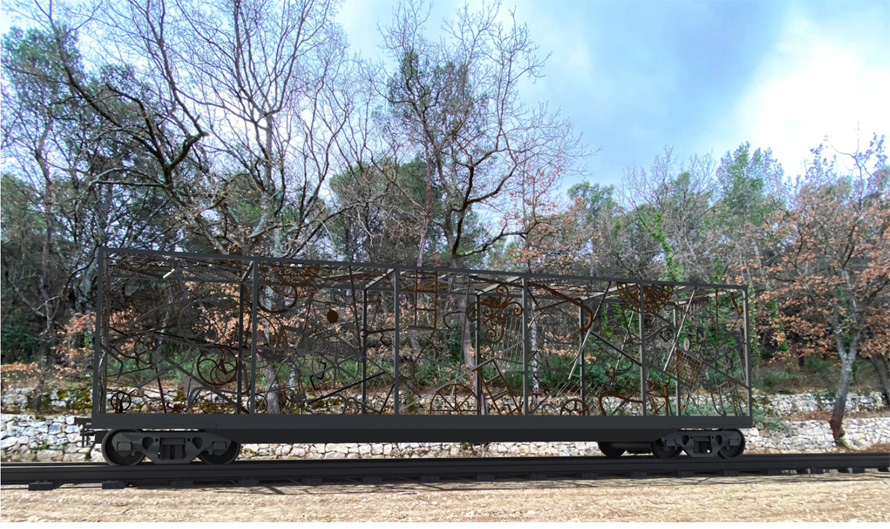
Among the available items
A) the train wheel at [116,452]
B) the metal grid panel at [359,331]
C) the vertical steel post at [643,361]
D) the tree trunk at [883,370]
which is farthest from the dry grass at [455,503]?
the tree trunk at [883,370]

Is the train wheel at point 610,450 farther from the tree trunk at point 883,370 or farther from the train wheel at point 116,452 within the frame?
the tree trunk at point 883,370

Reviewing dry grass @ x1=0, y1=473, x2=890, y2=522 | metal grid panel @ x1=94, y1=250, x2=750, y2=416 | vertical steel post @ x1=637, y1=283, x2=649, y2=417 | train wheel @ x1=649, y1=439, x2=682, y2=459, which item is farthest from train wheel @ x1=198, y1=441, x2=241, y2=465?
train wheel @ x1=649, y1=439, x2=682, y2=459

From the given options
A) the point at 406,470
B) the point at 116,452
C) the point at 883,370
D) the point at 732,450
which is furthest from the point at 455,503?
the point at 883,370

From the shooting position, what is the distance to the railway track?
7254 mm

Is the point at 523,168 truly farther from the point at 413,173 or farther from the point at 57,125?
the point at 57,125

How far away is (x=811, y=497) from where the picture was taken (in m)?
7.25

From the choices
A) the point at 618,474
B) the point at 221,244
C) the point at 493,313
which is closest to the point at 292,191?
the point at 221,244

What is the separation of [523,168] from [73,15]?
516 inches

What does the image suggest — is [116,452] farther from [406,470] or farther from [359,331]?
[406,470]

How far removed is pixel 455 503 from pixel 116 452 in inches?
188

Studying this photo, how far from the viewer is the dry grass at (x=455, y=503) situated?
5.76 meters

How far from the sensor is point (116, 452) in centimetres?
826

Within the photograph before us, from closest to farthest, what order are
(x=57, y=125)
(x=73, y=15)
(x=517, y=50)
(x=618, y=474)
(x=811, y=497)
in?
1. (x=811, y=497)
2. (x=618, y=474)
3. (x=73, y=15)
4. (x=517, y=50)
5. (x=57, y=125)

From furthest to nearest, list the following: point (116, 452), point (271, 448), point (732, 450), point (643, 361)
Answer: point (271, 448), point (732, 450), point (643, 361), point (116, 452)
